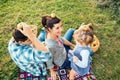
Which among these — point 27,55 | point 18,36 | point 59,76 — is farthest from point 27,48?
point 59,76

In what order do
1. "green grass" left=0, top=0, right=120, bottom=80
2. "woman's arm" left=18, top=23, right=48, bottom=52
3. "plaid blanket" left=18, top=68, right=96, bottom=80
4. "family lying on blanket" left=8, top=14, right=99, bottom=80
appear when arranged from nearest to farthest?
"woman's arm" left=18, top=23, right=48, bottom=52
"family lying on blanket" left=8, top=14, right=99, bottom=80
"plaid blanket" left=18, top=68, right=96, bottom=80
"green grass" left=0, top=0, right=120, bottom=80

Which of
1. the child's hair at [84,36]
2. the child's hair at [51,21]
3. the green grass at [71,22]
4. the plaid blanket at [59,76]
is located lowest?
the plaid blanket at [59,76]

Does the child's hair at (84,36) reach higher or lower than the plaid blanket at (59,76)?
higher

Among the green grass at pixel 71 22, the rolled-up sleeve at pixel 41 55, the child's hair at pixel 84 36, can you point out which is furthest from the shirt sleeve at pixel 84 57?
the green grass at pixel 71 22

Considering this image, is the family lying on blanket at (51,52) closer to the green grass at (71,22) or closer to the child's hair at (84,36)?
the child's hair at (84,36)

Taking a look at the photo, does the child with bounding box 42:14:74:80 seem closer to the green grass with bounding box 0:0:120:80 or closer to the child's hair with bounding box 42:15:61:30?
the child's hair with bounding box 42:15:61:30

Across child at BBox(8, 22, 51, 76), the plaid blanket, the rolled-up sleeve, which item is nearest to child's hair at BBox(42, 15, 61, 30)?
child at BBox(8, 22, 51, 76)

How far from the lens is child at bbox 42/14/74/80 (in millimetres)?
3609

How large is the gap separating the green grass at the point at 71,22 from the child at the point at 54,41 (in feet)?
2.01

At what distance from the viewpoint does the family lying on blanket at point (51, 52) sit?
337 centimetres

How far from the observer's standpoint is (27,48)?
3.48 m

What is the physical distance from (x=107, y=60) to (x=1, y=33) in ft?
6.47

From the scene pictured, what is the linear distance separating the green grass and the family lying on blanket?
12.4 inches

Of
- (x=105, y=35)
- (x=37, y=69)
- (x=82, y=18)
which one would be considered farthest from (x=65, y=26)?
(x=37, y=69)
